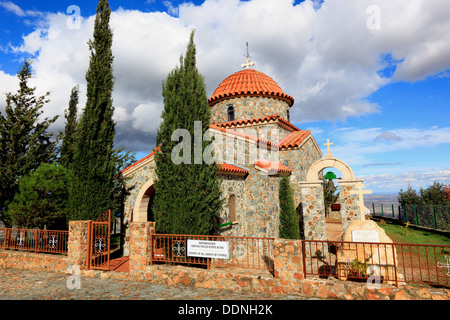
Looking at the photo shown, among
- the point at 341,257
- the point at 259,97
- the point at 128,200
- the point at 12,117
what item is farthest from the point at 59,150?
the point at 341,257

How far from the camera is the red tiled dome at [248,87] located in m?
18.2

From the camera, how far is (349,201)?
33.1 feet

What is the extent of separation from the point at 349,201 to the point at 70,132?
641 inches

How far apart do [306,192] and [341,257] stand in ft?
12.9

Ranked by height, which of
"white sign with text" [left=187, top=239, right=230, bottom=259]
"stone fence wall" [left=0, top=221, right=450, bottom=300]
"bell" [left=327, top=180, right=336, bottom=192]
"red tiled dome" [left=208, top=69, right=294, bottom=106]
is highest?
"red tiled dome" [left=208, top=69, right=294, bottom=106]

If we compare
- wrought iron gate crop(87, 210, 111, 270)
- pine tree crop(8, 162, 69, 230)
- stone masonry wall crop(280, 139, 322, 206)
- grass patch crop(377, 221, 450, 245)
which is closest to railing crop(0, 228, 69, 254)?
pine tree crop(8, 162, 69, 230)

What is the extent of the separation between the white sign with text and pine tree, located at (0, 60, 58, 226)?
9963 millimetres

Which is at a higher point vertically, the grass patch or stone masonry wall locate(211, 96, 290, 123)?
stone masonry wall locate(211, 96, 290, 123)

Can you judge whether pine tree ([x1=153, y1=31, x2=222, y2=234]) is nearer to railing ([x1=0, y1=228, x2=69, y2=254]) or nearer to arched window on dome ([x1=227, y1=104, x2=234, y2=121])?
railing ([x1=0, y1=228, x2=69, y2=254])

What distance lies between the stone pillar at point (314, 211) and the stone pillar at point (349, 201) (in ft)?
2.64

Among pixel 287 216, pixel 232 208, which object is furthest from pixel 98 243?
pixel 287 216

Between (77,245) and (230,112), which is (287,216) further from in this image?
(77,245)

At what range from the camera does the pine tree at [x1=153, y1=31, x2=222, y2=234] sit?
8.94m
